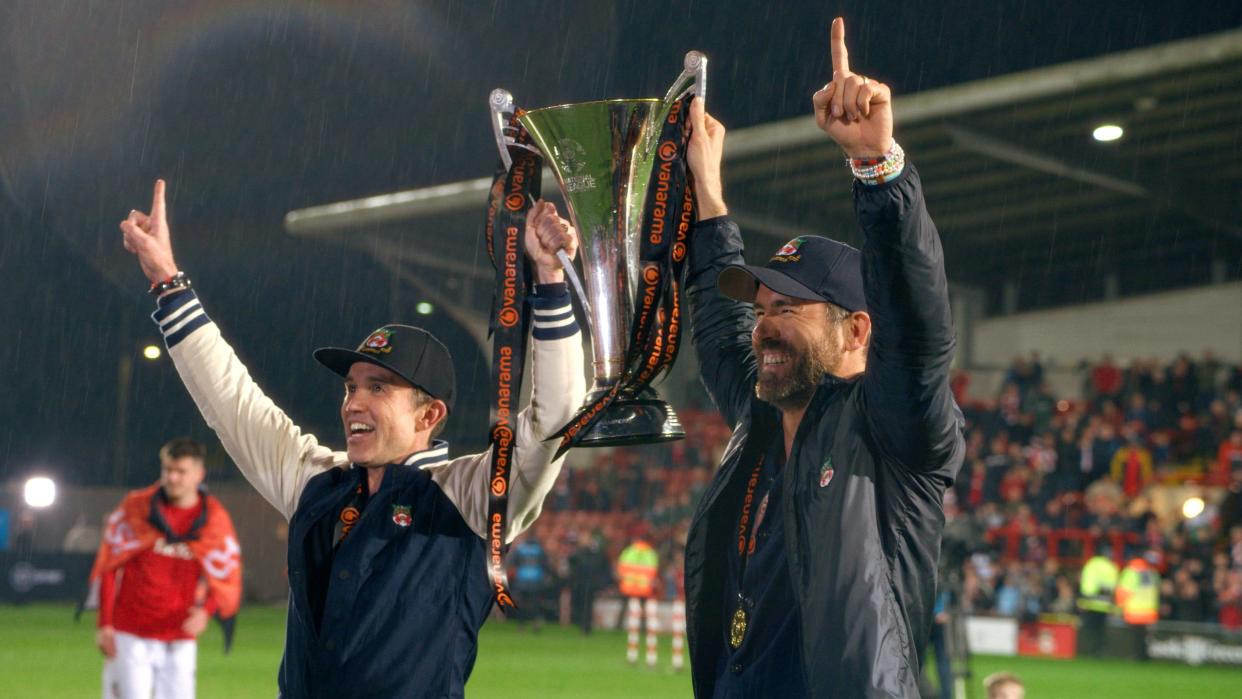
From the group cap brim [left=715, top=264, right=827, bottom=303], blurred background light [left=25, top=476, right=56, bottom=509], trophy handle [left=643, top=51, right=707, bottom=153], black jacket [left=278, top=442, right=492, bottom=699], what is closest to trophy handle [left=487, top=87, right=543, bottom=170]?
trophy handle [left=643, top=51, right=707, bottom=153]

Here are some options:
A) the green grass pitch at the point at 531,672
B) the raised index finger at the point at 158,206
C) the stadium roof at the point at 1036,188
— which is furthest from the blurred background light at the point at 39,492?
the raised index finger at the point at 158,206

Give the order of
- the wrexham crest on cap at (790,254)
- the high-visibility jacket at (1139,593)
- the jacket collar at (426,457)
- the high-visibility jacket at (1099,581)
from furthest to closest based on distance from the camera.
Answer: the high-visibility jacket at (1099,581), the high-visibility jacket at (1139,593), the jacket collar at (426,457), the wrexham crest on cap at (790,254)

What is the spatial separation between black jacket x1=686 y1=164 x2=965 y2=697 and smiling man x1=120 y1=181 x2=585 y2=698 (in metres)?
0.69

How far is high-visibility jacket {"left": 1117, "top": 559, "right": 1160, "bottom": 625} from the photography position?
748 inches

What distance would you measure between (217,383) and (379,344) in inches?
19.3

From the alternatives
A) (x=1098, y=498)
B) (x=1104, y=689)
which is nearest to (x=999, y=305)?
(x=1098, y=498)

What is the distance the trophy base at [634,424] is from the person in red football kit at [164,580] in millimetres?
5582

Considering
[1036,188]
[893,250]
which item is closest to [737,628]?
[893,250]

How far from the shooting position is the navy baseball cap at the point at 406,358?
3938 millimetres

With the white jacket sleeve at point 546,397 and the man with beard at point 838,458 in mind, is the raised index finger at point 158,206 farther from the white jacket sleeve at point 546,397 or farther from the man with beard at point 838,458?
the man with beard at point 838,458

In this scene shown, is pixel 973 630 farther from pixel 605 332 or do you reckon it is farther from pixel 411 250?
pixel 605 332

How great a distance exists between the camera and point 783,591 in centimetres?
312

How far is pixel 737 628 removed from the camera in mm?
3211

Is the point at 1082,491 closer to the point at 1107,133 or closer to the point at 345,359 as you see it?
the point at 1107,133
